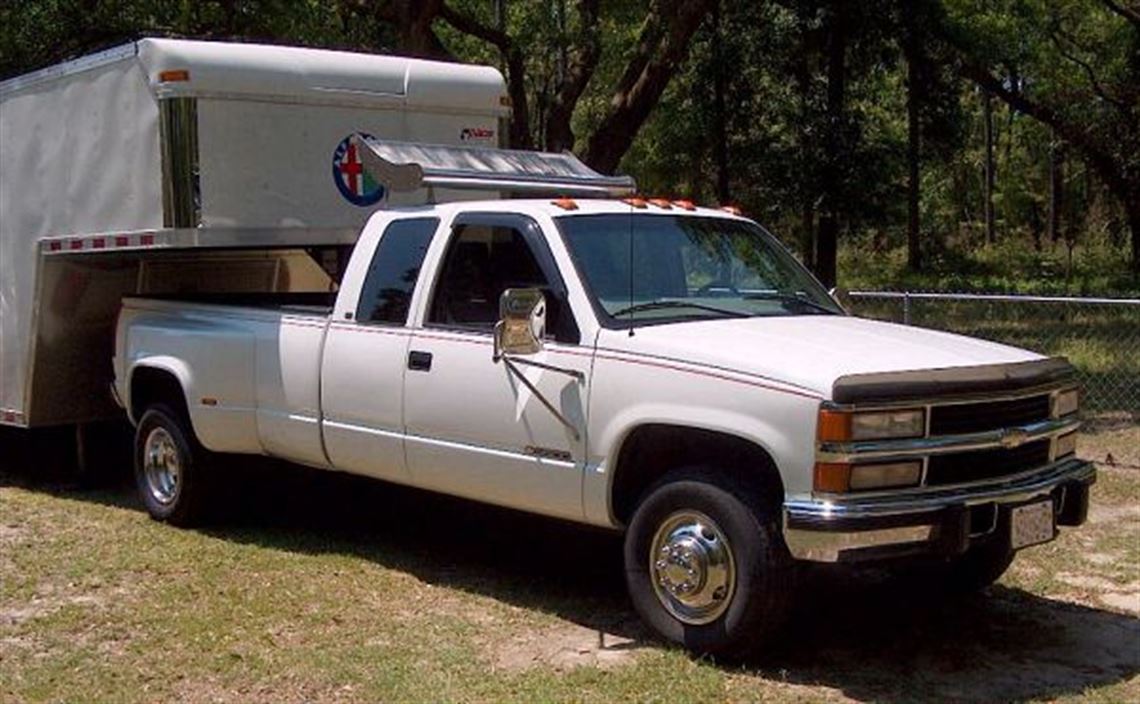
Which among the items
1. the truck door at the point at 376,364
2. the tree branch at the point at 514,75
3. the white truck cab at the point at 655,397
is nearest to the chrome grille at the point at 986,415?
the white truck cab at the point at 655,397

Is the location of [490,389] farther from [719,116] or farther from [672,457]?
[719,116]

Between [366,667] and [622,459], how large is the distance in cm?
140

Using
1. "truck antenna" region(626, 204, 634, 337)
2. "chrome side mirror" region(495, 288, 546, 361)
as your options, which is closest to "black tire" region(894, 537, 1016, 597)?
"truck antenna" region(626, 204, 634, 337)

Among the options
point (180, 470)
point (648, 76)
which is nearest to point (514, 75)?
point (648, 76)

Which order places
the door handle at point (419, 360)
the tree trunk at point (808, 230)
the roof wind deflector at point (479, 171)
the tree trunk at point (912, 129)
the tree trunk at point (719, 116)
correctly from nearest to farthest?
1. the door handle at point (419, 360)
2. the roof wind deflector at point (479, 171)
3. the tree trunk at point (912, 129)
4. the tree trunk at point (719, 116)
5. the tree trunk at point (808, 230)

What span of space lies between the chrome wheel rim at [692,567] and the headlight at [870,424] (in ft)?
2.26

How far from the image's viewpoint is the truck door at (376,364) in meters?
7.06

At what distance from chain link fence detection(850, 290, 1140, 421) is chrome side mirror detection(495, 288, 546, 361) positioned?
16.6 ft

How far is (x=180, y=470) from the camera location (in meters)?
8.48

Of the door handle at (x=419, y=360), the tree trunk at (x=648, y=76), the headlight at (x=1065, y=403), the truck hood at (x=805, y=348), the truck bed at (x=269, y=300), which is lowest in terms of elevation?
the headlight at (x=1065, y=403)

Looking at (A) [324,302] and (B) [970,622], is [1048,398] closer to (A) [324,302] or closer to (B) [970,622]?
(B) [970,622]

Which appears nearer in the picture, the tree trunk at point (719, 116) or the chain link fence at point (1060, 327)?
the chain link fence at point (1060, 327)

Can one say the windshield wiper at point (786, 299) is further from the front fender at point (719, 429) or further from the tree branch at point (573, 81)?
the tree branch at point (573, 81)

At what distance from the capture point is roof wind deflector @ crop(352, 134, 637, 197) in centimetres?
747
